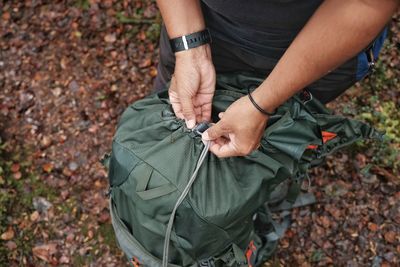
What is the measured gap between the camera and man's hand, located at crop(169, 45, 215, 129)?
161cm

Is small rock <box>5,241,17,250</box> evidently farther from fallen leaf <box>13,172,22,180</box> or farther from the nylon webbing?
the nylon webbing

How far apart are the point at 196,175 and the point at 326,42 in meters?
0.70

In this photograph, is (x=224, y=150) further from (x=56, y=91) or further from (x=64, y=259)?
(x=56, y=91)

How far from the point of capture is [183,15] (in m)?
1.58

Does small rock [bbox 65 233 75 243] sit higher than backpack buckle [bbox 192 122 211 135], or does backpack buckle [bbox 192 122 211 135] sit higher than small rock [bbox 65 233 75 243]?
backpack buckle [bbox 192 122 211 135]

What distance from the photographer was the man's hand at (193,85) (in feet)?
5.27

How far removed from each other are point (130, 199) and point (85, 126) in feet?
4.36

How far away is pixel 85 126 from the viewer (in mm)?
2848

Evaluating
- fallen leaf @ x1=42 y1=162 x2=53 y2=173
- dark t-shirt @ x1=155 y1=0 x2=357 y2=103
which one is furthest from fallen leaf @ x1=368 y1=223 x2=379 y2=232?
fallen leaf @ x1=42 y1=162 x2=53 y2=173

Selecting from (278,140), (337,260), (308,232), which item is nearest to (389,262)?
(337,260)

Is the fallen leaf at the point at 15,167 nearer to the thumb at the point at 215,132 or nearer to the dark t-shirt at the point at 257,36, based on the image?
the dark t-shirt at the point at 257,36

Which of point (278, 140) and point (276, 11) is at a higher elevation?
point (276, 11)

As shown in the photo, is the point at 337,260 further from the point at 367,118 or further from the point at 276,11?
the point at 276,11

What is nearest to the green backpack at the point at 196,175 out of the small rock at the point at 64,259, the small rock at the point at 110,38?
the small rock at the point at 64,259
